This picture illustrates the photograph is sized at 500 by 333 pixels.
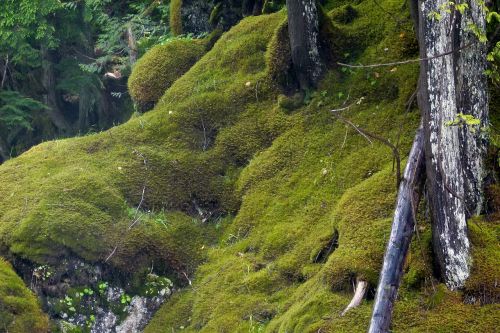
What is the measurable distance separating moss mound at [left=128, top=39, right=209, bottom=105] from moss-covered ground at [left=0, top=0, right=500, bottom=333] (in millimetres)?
525

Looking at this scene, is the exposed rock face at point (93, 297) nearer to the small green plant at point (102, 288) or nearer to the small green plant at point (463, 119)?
the small green plant at point (102, 288)

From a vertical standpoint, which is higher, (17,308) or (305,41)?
(305,41)

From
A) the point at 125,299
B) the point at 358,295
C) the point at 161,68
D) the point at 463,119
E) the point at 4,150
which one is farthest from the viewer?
the point at 4,150

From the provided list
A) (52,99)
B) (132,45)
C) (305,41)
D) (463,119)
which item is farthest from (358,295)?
(52,99)

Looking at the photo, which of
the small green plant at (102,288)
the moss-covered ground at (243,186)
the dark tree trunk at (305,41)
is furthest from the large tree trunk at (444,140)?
the small green plant at (102,288)

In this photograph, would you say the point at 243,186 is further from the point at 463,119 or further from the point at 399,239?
the point at 463,119

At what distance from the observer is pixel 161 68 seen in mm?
12242

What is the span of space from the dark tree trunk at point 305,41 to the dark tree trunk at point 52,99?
11.9 meters

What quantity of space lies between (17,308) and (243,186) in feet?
10.4

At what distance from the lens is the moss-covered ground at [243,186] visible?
313 inches

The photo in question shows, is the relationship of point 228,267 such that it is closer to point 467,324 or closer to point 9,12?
point 467,324

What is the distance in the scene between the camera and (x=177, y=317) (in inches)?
363

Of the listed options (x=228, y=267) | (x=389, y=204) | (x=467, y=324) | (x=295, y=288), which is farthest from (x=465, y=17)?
(x=228, y=267)

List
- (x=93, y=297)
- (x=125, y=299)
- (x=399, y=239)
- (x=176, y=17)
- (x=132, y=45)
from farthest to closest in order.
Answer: (x=132, y=45)
(x=176, y=17)
(x=125, y=299)
(x=93, y=297)
(x=399, y=239)
